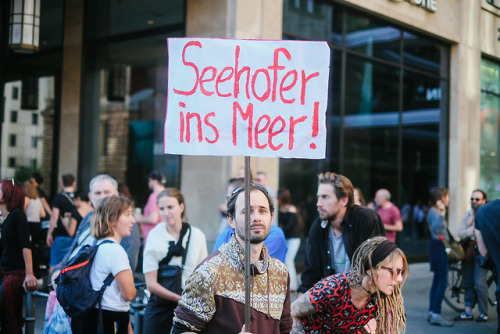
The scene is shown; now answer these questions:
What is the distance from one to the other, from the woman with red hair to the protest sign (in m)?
2.98

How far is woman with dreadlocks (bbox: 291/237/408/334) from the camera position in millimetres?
3510

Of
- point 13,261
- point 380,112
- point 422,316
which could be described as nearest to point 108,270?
point 13,261

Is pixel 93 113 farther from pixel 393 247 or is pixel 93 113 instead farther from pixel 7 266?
pixel 393 247

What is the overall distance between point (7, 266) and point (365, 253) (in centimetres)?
351

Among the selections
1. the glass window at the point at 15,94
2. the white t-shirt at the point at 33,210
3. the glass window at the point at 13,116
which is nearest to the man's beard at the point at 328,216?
the white t-shirt at the point at 33,210

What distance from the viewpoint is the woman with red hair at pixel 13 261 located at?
5555 mm

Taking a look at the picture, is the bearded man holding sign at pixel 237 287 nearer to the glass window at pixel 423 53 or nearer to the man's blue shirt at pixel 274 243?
the man's blue shirt at pixel 274 243

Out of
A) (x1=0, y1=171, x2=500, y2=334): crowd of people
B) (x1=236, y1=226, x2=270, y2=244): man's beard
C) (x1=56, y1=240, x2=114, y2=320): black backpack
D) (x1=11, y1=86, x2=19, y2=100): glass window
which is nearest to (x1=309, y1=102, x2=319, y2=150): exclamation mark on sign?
(x1=0, y1=171, x2=500, y2=334): crowd of people

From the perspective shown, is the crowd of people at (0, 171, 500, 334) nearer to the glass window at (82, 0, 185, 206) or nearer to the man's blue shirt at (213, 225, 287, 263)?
the man's blue shirt at (213, 225, 287, 263)

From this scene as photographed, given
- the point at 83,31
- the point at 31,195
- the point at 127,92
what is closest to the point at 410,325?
the point at 31,195

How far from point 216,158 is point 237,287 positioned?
23.6ft

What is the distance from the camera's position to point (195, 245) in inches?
187

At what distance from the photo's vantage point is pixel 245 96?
3.18 m

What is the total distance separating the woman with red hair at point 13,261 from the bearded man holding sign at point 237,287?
314cm
